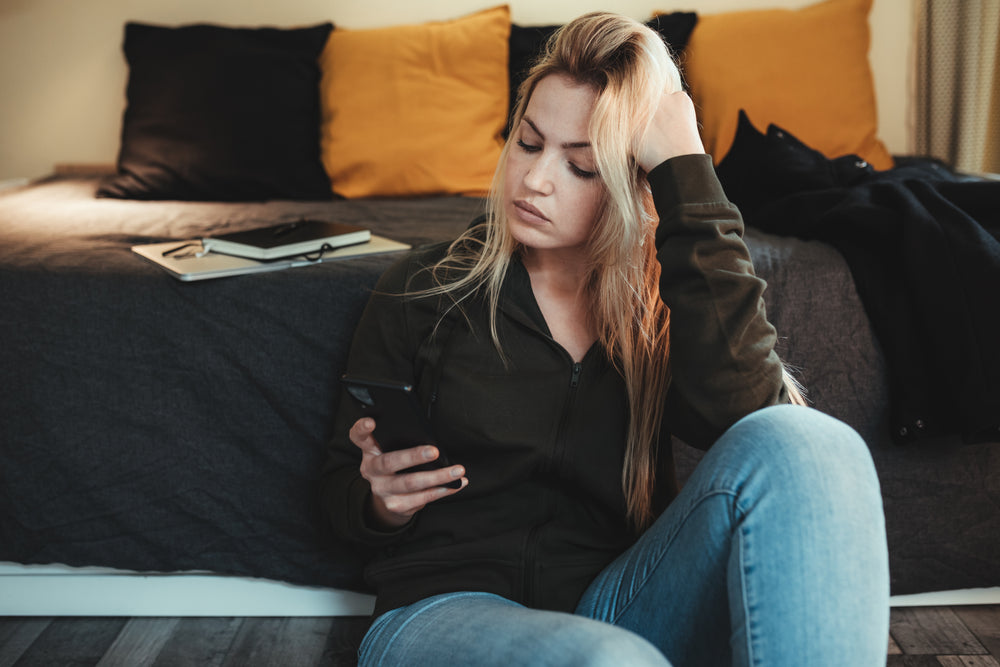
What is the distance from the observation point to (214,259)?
1.24m

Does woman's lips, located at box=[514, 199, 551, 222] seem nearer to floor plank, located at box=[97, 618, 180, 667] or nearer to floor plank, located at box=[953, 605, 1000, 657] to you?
floor plank, located at box=[97, 618, 180, 667]

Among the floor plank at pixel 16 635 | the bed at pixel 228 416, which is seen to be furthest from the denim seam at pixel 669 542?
the floor plank at pixel 16 635

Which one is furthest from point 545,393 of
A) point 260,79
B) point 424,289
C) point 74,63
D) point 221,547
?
point 74,63

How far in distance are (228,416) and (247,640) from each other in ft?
1.14

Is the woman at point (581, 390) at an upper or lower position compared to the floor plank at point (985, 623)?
upper

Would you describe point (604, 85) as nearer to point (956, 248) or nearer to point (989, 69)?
point (956, 248)

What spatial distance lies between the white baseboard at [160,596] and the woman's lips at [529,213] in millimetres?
684

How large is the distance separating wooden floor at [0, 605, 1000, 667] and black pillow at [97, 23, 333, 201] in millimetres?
1070

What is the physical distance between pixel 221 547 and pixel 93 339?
35 cm

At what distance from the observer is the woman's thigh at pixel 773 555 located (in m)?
0.67

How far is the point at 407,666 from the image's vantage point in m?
0.75

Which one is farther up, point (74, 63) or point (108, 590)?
point (74, 63)

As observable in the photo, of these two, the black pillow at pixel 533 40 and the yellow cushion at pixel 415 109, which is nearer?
the yellow cushion at pixel 415 109

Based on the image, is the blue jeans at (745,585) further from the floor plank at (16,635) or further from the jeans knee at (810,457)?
the floor plank at (16,635)
